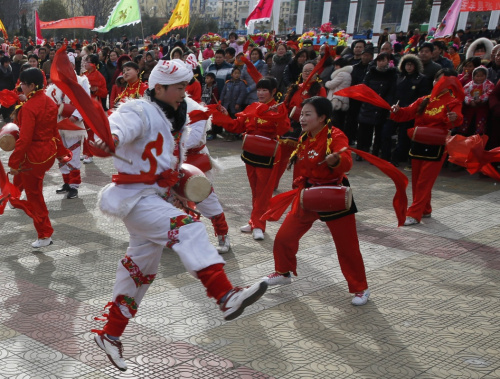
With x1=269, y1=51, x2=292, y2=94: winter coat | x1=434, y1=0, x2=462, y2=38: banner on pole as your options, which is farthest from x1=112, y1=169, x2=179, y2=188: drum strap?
x1=434, y1=0, x2=462, y2=38: banner on pole

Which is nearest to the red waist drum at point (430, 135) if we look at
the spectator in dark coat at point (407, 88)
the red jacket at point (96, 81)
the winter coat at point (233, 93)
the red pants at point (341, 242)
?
the spectator in dark coat at point (407, 88)

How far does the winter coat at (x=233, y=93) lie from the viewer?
1292cm

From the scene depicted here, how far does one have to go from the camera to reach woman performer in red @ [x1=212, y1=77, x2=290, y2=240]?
21.6 ft

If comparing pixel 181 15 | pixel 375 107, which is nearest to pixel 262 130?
pixel 375 107

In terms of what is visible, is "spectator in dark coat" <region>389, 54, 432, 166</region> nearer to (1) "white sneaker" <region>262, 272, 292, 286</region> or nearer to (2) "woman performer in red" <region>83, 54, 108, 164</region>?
(1) "white sneaker" <region>262, 272, 292, 286</region>

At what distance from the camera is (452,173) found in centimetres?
1031

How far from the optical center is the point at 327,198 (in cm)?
469

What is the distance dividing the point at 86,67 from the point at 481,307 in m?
8.03

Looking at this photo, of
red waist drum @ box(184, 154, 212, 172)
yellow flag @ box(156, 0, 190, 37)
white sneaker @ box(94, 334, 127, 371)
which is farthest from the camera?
yellow flag @ box(156, 0, 190, 37)

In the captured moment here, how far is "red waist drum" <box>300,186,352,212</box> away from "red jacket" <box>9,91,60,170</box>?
301 centimetres

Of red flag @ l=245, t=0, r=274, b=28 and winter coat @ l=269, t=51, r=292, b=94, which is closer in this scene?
winter coat @ l=269, t=51, r=292, b=94

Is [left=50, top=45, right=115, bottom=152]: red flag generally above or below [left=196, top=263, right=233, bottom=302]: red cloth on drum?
above

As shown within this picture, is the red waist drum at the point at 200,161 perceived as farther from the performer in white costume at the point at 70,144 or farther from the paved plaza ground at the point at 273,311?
the performer in white costume at the point at 70,144

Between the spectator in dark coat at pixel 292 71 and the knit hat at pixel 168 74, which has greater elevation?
the knit hat at pixel 168 74
